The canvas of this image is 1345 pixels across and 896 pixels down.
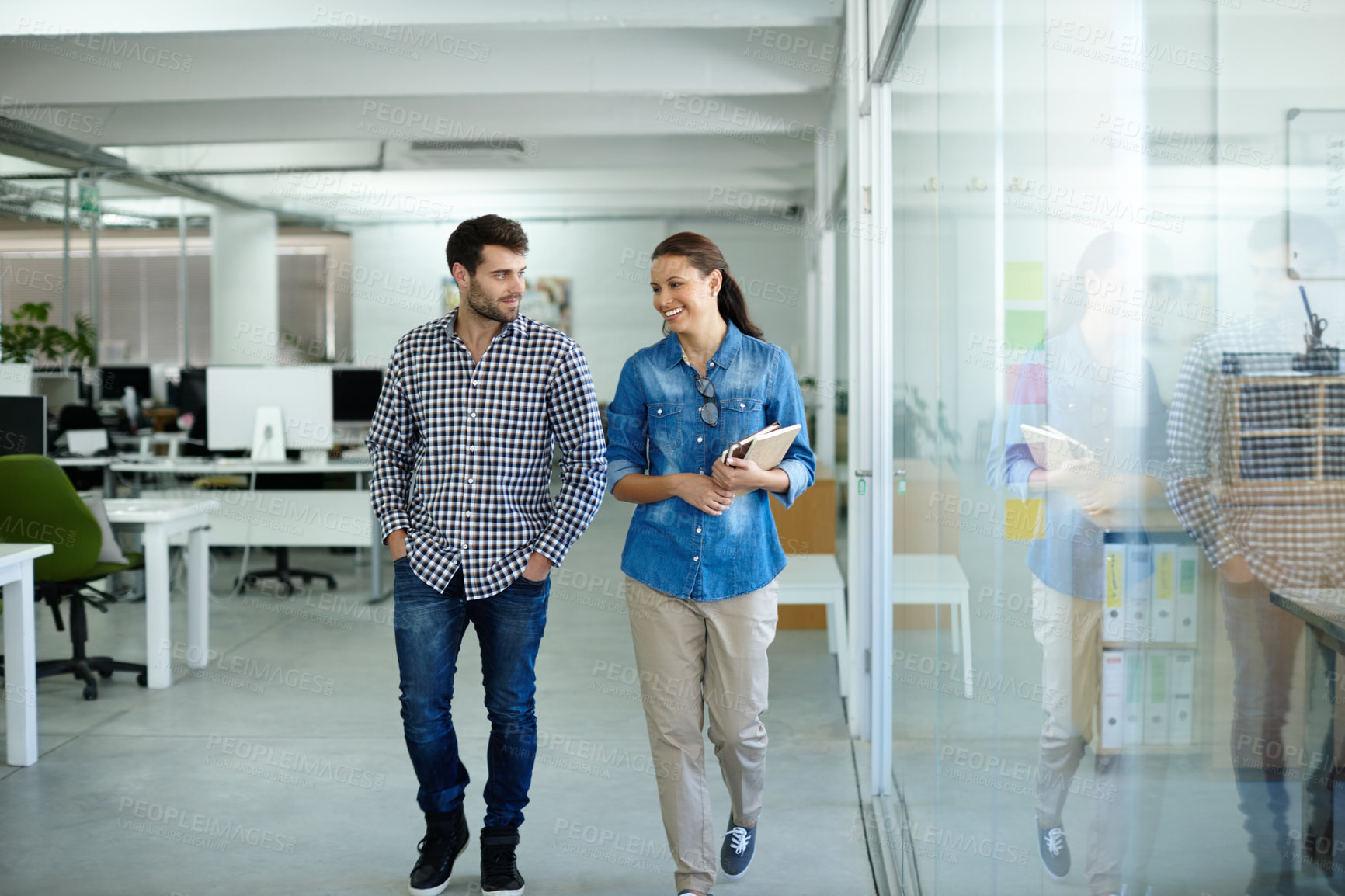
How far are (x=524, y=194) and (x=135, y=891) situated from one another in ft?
37.1

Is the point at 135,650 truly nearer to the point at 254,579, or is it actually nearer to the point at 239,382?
the point at 254,579

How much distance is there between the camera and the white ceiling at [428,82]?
578 cm

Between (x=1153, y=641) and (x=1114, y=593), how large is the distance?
12cm

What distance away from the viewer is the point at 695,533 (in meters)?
2.47

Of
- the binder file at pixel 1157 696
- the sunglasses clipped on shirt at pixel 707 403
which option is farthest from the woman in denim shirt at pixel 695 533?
the binder file at pixel 1157 696

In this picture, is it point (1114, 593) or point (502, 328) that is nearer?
point (1114, 593)

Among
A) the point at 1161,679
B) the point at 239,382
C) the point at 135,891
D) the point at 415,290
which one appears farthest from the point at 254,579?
the point at 415,290

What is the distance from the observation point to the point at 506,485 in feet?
8.41

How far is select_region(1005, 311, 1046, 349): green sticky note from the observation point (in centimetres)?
134

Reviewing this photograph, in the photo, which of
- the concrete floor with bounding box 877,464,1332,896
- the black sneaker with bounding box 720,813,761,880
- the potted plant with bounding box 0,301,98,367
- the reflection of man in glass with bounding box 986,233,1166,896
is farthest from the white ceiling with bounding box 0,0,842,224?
the reflection of man in glass with bounding box 986,233,1166,896

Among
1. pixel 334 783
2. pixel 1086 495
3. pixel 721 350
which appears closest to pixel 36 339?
pixel 334 783

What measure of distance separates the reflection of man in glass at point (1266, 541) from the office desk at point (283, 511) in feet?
20.7

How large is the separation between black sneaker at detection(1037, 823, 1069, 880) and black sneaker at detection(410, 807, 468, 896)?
1.77 metres

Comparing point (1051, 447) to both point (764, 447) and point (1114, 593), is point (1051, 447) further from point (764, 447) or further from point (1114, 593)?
point (764, 447)
